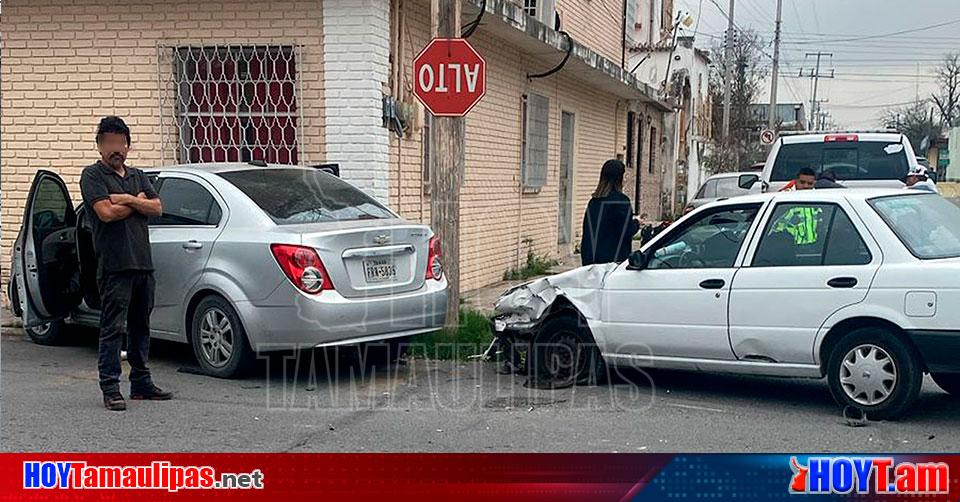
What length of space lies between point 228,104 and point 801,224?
6088 mm

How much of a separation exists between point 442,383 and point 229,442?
2.09 metres

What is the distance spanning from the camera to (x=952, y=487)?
15.8ft

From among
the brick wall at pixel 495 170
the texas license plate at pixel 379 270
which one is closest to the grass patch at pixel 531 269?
the brick wall at pixel 495 170

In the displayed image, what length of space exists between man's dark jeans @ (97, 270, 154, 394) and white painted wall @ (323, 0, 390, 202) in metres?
3.38

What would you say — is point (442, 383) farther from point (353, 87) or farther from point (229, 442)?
point (353, 87)

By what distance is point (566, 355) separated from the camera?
7.22 m

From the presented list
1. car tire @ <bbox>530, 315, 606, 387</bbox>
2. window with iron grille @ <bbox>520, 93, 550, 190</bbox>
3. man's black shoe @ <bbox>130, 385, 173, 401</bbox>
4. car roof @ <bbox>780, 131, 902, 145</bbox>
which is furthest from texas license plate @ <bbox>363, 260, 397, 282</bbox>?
window with iron grille @ <bbox>520, 93, 550, 190</bbox>

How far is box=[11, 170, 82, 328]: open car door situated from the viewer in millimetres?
7672

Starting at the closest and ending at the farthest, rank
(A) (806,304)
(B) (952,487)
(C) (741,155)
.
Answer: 1. (B) (952,487)
2. (A) (806,304)
3. (C) (741,155)

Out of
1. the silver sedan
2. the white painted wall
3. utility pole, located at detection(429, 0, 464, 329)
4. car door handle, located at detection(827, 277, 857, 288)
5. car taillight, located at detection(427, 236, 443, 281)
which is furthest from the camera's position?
the white painted wall

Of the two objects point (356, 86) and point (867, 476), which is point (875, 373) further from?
point (356, 86)

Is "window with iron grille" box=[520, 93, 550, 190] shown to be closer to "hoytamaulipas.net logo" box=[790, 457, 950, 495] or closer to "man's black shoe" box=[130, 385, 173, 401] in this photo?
"man's black shoe" box=[130, 385, 173, 401]

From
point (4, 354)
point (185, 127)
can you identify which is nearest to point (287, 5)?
point (185, 127)

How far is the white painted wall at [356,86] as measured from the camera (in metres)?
9.40
